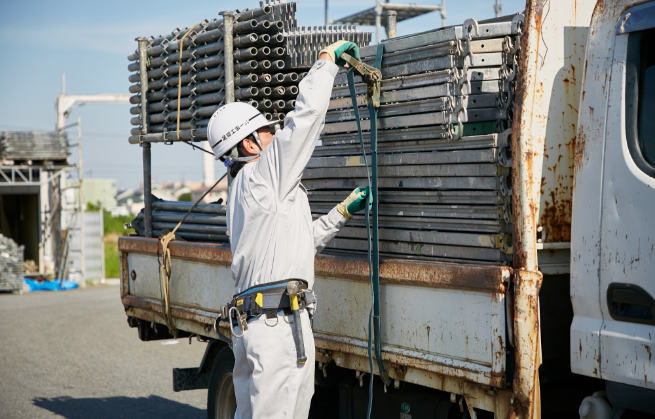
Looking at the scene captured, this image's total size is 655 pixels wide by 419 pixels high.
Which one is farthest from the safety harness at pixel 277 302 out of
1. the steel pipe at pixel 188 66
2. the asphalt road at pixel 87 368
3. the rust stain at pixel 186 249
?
the asphalt road at pixel 87 368

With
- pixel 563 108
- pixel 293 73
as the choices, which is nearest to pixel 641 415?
pixel 563 108

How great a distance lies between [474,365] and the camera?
2797 mm

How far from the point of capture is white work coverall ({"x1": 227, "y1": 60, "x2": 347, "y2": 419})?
3076mm

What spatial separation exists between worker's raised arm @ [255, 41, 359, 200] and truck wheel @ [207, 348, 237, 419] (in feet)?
5.87

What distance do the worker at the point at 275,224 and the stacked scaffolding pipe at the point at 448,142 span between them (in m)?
0.24

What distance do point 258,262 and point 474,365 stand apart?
3.84 feet

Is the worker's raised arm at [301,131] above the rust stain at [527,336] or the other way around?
above

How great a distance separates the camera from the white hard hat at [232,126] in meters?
3.43

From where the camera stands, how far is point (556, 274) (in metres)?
2.92

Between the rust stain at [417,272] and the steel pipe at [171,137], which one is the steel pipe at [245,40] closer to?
the steel pipe at [171,137]

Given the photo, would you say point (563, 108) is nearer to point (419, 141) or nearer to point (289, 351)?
point (419, 141)

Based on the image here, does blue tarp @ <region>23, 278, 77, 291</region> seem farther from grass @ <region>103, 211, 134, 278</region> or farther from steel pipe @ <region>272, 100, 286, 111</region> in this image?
steel pipe @ <region>272, 100, 286, 111</region>

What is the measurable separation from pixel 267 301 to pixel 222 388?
68.2 inches

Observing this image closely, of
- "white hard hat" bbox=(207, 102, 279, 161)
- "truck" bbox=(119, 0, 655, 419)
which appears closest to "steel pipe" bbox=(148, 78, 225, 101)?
"white hard hat" bbox=(207, 102, 279, 161)
